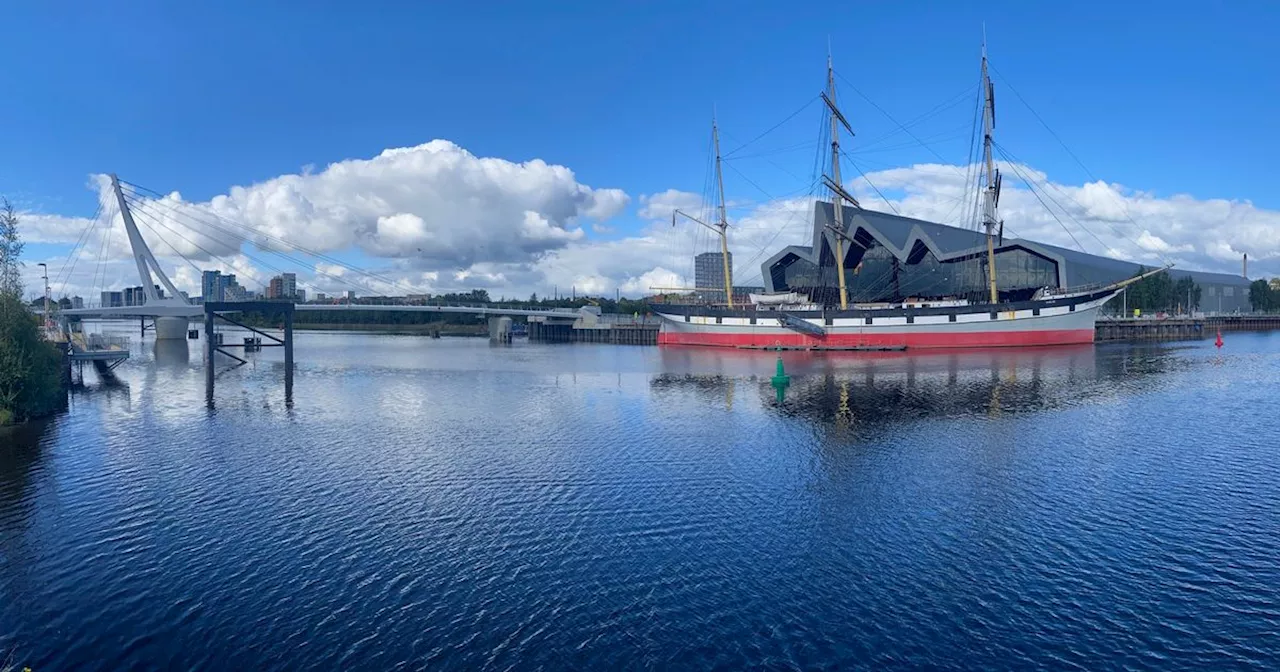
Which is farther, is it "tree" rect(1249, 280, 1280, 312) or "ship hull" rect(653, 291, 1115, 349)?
"tree" rect(1249, 280, 1280, 312)

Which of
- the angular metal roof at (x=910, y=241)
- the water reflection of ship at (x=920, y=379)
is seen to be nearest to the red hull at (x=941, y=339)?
the water reflection of ship at (x=920, y=379)

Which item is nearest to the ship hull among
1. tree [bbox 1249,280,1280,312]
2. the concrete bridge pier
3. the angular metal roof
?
the angular metal roof

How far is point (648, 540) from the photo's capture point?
11.5 meters

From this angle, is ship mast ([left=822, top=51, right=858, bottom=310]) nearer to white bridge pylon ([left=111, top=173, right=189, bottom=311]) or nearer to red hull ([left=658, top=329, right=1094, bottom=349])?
red hull ([left=658, top=329, right=1094, bottom=349])

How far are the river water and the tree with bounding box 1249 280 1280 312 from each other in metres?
119

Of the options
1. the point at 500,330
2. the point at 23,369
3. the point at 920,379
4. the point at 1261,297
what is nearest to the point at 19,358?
the point at 23,369

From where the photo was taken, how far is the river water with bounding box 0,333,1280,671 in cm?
810

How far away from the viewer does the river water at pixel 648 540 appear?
8102 mm

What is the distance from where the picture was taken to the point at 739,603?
906 centimetres

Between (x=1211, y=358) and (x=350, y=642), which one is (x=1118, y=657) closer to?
(x=350, y=642)

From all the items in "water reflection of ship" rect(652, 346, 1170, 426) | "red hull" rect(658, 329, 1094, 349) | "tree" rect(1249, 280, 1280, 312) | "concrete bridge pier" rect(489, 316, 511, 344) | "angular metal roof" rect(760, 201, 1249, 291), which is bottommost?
"water reflection of ship" rect(652, 346, 1170, 426)

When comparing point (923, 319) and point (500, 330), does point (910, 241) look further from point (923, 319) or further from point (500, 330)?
point (500, 330)

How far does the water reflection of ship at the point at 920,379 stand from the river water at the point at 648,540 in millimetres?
1291

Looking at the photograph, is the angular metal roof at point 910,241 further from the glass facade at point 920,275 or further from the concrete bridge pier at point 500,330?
the concrete bridge pier at point 500,330
